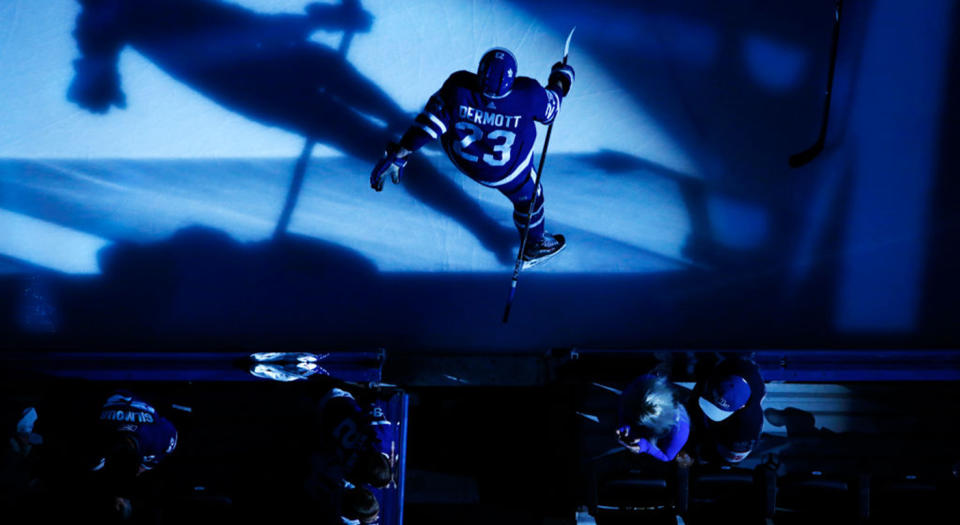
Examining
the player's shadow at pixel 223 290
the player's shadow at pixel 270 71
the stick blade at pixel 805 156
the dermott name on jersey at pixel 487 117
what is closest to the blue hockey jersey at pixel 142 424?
the player's shadow at pixel 223 290

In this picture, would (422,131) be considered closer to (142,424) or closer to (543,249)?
(543,249)

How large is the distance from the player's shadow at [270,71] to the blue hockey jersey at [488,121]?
520 mm

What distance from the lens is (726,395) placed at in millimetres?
3127

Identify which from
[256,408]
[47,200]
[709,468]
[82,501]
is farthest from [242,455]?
[709,468]

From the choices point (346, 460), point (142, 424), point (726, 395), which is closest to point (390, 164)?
point (346, 460)

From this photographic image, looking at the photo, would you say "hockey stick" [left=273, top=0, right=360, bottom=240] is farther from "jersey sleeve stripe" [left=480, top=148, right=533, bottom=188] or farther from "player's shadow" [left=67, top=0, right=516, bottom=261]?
"jersey sleeve stripe" [left=480, top=148, right=533, bottom=188]

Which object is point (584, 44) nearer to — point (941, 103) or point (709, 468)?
point (941, 103)

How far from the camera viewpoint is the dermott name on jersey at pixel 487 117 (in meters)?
3.33

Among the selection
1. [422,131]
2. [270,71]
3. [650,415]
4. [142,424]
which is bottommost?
[142,424]

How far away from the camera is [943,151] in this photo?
401 cm

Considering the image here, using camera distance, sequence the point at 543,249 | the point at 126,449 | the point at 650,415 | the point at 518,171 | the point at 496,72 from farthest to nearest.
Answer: the point at 543,249
the point at 518,171
the point at 496,72
the point at 126,449
the point at 650,415

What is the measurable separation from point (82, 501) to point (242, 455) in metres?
0.79

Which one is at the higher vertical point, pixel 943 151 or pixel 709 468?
pixel 943 151

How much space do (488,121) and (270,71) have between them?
1528 mm
